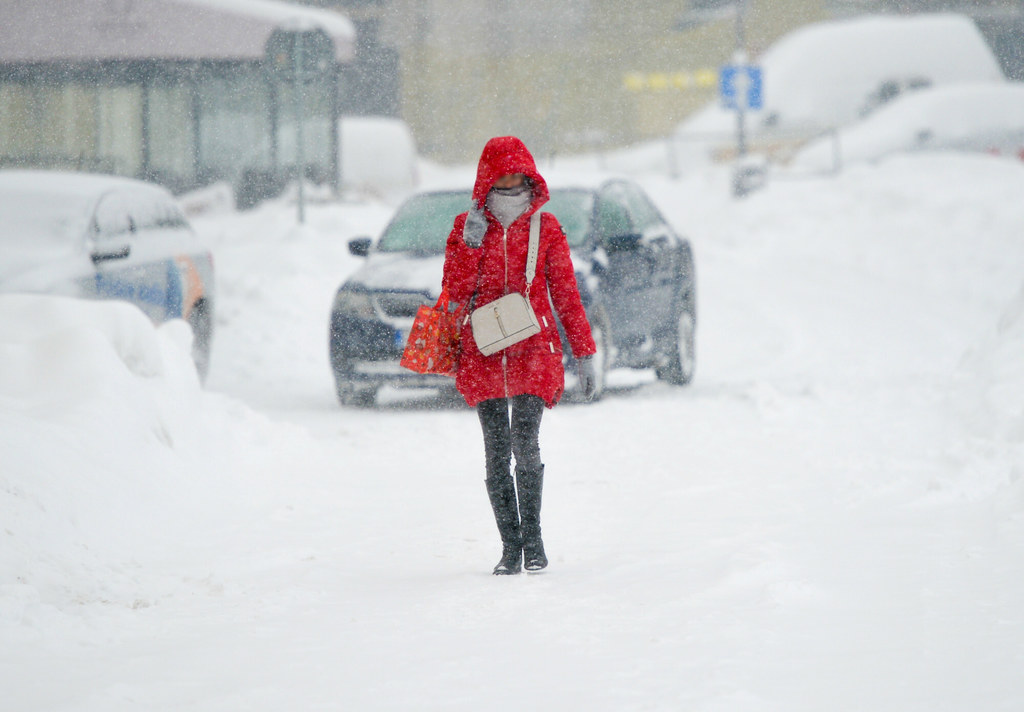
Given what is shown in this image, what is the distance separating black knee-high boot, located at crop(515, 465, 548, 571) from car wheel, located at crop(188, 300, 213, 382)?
242 inches

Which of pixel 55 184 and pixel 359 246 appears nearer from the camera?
pixel 55 184

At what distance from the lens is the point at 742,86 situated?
24.7m

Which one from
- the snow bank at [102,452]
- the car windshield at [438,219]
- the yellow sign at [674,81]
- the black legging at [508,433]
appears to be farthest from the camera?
the yellow sign at [674,81]

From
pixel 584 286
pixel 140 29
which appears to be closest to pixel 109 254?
pixel 584 286

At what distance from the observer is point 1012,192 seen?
20.1m

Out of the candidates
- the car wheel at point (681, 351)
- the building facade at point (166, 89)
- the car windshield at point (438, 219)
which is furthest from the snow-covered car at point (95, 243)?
the building facade at point (166, 89)

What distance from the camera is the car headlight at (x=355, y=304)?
376 inches

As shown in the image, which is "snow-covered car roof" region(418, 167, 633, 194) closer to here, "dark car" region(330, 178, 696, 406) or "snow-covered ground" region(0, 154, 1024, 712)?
"dark car" region(330, 178, 696, 406)

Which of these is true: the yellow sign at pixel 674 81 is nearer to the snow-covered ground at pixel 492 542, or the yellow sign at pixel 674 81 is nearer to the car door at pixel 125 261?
the snow-covered ground at pixel 492 542

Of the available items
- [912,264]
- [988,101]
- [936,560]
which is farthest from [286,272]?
[988,101]

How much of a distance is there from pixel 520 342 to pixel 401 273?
188 inches

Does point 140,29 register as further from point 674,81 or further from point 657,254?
point 674,81

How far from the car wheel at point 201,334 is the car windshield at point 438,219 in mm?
1541

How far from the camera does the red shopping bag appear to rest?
498cm
